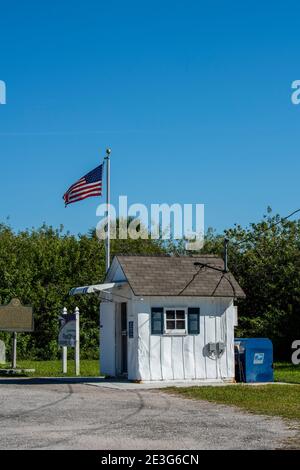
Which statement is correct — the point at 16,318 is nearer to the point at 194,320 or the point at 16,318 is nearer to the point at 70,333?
the point at 70,333

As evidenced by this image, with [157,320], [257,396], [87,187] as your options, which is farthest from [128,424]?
[87,187]

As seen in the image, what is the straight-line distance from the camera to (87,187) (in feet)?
96.9

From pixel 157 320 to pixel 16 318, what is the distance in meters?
8.67

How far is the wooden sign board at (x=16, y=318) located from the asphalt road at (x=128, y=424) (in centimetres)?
1050

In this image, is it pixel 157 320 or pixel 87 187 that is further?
pixel 87 187

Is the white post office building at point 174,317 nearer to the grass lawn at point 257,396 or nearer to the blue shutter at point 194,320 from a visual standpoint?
the blue shutter at point 194,320

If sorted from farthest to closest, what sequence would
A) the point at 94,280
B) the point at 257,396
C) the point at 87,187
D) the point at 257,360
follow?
1. the point at 94,280
2. the point at 87,187
3. the point at 257,360
4. the point at 257,396

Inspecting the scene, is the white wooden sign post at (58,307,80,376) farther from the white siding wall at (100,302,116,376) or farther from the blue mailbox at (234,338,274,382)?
the blue mailbox at (234,338,274,382)

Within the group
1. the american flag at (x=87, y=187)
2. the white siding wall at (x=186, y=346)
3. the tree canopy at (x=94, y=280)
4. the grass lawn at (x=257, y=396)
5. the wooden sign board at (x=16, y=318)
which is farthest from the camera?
the tree canopy at (x=94, y=280)

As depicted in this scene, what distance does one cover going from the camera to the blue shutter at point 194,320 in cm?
2333

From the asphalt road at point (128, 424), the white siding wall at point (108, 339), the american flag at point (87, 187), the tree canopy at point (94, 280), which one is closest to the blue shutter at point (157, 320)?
the white siding wall at point (108, 339)

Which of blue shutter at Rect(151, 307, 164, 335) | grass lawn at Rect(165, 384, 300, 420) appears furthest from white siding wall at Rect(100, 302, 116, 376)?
grass lawn at Rect(165, 384, 300, 420)

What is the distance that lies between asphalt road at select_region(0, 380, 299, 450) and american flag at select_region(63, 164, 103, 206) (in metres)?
11.2
